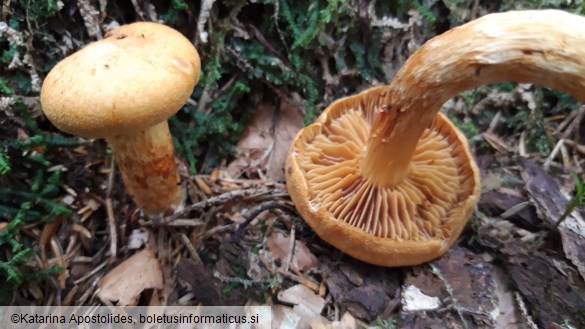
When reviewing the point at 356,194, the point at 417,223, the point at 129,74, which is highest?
the point at 129,74

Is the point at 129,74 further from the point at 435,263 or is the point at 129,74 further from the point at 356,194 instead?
the point at 435,263

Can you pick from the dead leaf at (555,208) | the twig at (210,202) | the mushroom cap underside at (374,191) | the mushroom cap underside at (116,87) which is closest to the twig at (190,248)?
the twig at (210,202)

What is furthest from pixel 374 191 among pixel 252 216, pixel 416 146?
pixel 252 216

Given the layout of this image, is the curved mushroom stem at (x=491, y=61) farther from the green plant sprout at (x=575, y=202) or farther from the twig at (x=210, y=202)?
the twig at (x=210, y=202)

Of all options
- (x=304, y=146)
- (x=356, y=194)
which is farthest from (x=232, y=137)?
(x=356, y=194)

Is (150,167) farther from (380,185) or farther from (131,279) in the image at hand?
(380,185)

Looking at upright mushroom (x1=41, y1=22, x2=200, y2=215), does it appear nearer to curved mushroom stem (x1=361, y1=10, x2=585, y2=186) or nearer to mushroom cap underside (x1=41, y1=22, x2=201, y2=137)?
mushroom cap underside (x1=41, y1=22, x2=201, y2=137)

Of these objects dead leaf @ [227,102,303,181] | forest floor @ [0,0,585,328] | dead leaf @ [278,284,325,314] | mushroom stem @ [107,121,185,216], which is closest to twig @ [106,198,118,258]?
forest floor @ [0,0,585,328]
